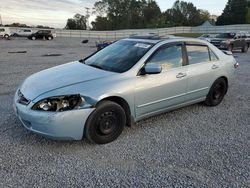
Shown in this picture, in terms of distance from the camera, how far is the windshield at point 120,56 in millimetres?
4145

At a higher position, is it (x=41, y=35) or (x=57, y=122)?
(x=41, y=35)

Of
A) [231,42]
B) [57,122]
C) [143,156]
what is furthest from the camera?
[231,42]

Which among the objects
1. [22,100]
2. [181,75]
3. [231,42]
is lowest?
[22,100]

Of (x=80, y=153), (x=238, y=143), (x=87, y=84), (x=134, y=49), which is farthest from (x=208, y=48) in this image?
(x=80, y=153)

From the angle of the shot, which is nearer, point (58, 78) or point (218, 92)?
point (58, 78)

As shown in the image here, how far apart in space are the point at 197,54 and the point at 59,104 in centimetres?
292

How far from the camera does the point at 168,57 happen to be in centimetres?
447

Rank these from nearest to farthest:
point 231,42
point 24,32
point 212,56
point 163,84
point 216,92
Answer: point 163,84 < point 212,56 < point 216,92 < point 231,42 < point 24,32

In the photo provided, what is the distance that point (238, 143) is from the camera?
154 inches

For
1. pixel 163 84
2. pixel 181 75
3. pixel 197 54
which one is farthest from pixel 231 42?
pixel 163 84

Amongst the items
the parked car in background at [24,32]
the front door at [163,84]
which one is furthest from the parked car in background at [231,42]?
the parked car in background at [24,32]

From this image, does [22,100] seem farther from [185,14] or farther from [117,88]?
[185,14]

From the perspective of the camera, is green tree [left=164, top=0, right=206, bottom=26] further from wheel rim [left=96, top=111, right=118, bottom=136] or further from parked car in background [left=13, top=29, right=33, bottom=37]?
wheel rim [left=96, top=111, right=118, bottom=136]

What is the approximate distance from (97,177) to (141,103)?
145cm
